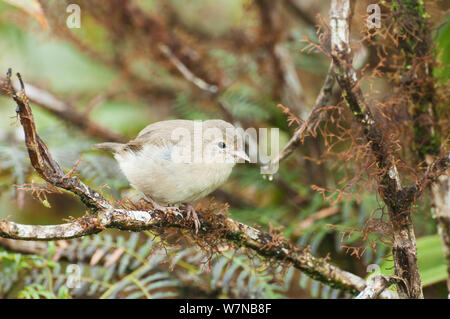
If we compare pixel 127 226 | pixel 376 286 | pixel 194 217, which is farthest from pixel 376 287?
pixel 127 226

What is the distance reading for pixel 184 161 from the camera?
1.57 meters

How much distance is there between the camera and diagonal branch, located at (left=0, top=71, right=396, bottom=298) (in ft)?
3.21

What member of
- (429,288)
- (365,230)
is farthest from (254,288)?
(429,288)

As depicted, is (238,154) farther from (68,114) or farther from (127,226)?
(68,114)

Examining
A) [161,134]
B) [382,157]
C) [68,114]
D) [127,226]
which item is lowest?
[127,226]

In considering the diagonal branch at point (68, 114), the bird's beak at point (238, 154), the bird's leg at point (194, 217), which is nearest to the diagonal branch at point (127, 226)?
the bird's leg at point (194, 217)

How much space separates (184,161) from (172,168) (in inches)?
1.9

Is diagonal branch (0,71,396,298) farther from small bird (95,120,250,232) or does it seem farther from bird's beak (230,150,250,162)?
bird's beak (230,150,250,162)

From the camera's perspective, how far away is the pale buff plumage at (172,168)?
1541 mm

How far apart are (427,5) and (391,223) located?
0.91 metres

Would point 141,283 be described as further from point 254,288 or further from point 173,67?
point 173,67

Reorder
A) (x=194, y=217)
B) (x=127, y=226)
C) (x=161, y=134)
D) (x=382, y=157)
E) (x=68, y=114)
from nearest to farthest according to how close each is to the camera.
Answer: (x=127, y=226)
(x=382, y=157)
(x=194, y=217)
(x=161, y=134)
(x=68, y=114)

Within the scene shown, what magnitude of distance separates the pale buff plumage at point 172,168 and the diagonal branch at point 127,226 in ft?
0.37

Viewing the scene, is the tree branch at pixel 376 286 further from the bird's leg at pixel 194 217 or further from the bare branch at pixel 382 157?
the bird's leg at pixel 194 217
